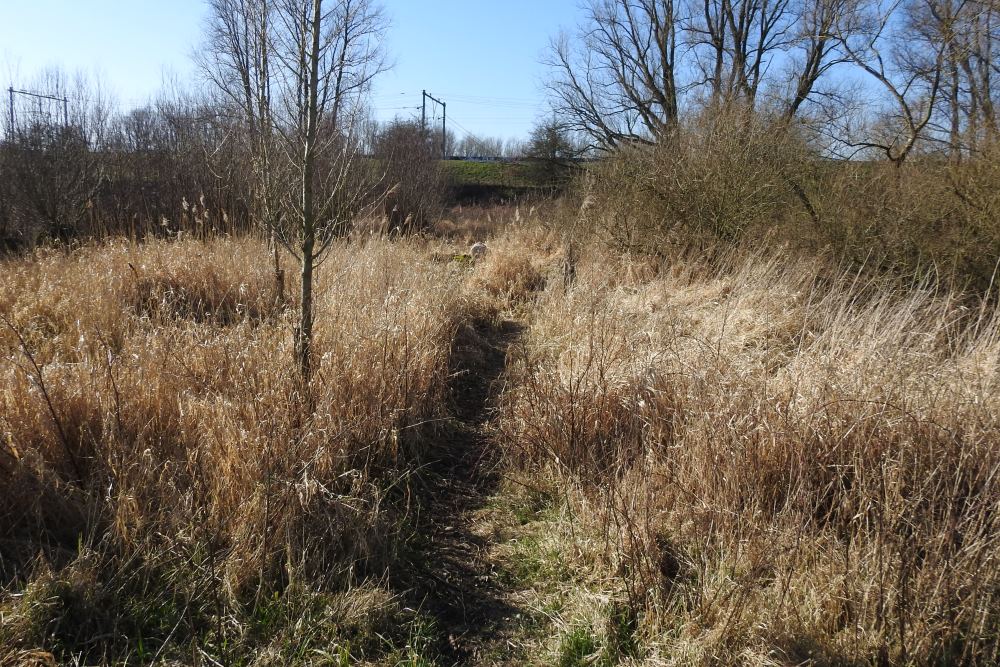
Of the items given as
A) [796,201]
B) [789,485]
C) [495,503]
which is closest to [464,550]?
[495,503]

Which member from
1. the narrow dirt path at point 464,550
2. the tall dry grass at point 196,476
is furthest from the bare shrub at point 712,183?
the tall dry grass at point 196,476

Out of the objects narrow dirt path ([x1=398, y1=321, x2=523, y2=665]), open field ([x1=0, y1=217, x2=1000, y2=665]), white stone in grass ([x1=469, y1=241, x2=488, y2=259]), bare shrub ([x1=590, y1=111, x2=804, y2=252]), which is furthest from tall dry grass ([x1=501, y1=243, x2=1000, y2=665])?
white stone in grass ([x1=469, y1=241, x2=488, y2=259])

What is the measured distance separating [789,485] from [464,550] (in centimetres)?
154

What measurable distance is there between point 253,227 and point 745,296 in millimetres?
5774

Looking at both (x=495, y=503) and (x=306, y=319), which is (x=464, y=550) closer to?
(x=495, y=503)

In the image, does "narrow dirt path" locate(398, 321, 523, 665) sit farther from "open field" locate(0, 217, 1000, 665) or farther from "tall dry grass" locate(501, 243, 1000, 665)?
"tall dry grass" locate(501, 243, 1000, 665)

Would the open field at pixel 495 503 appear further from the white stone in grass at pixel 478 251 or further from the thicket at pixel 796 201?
the white stone in grass at pixel 478 251

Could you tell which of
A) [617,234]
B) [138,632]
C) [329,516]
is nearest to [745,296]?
[617,234]

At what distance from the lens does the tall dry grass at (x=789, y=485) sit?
2117 millimetres

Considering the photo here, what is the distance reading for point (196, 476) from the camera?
9.09 feet

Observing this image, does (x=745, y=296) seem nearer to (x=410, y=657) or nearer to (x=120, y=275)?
(x=410, y=657)

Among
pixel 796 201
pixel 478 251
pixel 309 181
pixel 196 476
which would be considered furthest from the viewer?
pixel 478 251

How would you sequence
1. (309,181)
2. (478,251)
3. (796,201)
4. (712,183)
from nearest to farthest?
(309,181) → (796,201) → (712,183) → (478,251)

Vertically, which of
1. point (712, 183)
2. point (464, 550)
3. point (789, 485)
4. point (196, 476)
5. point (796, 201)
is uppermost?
point (712, 183)
